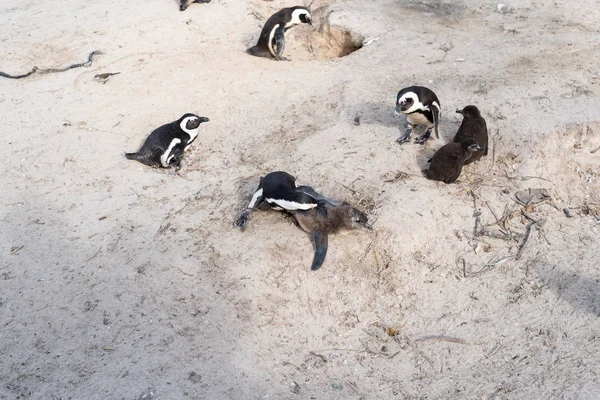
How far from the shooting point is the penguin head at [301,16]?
777 centimetres

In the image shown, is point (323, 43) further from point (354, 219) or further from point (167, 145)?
point (354, 219)

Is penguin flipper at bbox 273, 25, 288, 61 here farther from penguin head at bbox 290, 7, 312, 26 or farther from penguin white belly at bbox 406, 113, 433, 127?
penguin white belly at bbox 406, 113, 433, 127

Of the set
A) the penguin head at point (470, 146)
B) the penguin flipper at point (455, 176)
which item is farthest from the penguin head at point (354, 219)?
the penguin head at point (470, 146)

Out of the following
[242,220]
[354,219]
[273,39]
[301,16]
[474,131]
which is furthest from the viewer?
[301,16]

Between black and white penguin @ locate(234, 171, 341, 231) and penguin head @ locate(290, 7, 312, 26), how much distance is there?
3.66 m

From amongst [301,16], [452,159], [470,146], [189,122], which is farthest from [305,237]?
[301,16]

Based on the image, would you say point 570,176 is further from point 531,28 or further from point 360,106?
point 531,28

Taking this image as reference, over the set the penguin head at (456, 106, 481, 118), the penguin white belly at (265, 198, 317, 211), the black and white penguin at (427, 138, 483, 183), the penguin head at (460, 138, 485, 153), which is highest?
the penguin head at (456, 106, 481, 118)

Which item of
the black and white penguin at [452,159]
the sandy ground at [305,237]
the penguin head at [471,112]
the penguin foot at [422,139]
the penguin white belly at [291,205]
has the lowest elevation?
the sandy ground at [305,237]

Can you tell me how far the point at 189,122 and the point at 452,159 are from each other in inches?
103

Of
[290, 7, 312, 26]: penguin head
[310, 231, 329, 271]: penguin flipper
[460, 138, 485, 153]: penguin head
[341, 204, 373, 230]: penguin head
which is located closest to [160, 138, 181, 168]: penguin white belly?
[310, 231, 329, 271]: penguin flipper

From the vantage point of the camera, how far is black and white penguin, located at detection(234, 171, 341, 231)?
443cm

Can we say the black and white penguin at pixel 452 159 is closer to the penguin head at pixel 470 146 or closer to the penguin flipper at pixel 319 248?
the penguin head at pixel 470 146

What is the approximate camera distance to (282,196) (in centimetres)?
448
